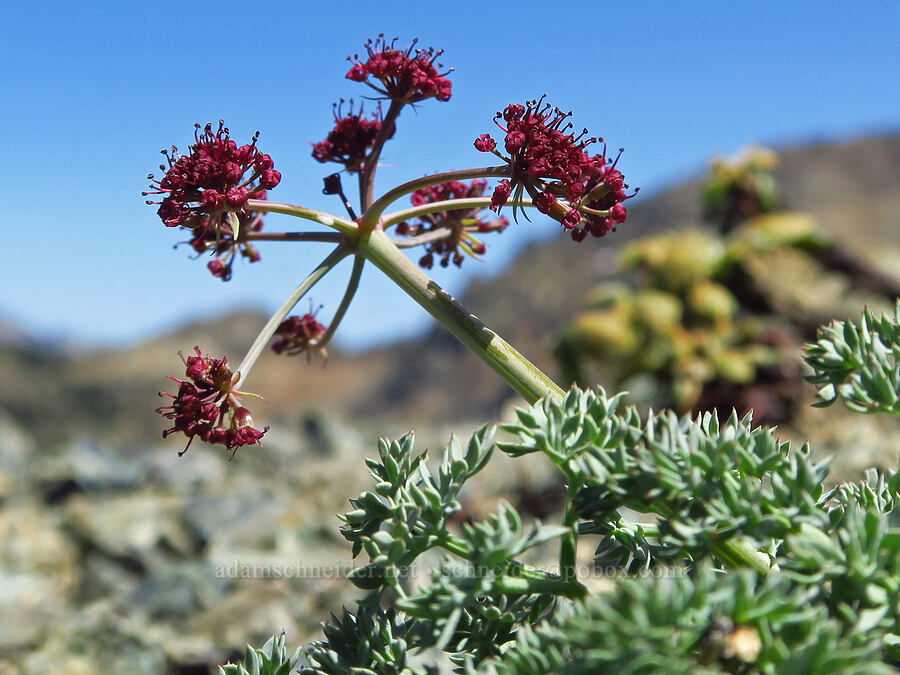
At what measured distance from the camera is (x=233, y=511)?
19.0 feet

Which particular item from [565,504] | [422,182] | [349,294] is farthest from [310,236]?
[565,504]

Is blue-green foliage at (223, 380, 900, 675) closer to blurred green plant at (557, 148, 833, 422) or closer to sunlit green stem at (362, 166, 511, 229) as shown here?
sunlit green stem at (362, 166, 511, 229)

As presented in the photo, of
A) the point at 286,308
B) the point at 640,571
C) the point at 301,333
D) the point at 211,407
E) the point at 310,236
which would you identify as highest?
the point at 310,236

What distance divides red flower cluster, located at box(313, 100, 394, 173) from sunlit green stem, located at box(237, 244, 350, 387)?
1.20 feet

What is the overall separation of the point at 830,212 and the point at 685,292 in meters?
10.5

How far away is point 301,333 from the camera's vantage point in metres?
2.37

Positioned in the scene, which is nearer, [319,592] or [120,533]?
[319,592]

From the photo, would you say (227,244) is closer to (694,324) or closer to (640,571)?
(640,571)

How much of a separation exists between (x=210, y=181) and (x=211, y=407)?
1.69ft

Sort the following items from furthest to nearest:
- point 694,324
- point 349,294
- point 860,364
Answer: point 694,324, point 349,294, point 860,364

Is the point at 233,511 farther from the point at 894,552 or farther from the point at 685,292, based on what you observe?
the point at 894,552

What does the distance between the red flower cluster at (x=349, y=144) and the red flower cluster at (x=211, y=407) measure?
27.7 inches

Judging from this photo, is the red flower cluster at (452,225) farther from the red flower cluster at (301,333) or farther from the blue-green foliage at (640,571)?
the blue-green foliage at (640,571)

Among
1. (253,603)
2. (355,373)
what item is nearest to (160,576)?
(253,603)
